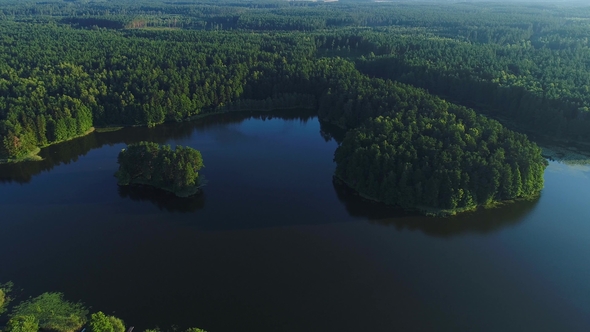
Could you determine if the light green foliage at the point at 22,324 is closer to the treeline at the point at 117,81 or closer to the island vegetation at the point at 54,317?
the island vegetation at the point at 54,317

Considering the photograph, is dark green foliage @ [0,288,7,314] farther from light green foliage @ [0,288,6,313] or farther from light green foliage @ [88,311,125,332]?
light green foliage @ [88,311,125,332]

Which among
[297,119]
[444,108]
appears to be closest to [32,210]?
[297,119]

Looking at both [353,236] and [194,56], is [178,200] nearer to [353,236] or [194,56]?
[353,236]

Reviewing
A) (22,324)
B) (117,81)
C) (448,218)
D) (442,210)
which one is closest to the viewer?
(22,324)

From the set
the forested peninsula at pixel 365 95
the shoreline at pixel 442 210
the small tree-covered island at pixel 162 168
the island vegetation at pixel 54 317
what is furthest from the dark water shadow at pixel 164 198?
the shoreline at pixel 442 210

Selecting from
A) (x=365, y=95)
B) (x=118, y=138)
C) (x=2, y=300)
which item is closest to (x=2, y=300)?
(x=2, y=300)

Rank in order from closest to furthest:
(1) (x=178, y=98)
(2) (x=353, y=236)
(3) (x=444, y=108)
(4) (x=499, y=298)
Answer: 1. (4) (x=499, y=298)
2. (2) (x=353, y=236)
3. (3) (x=444, y=108)
4. (1) (x=178, y=98)

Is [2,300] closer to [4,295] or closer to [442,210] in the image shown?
[4,295]
